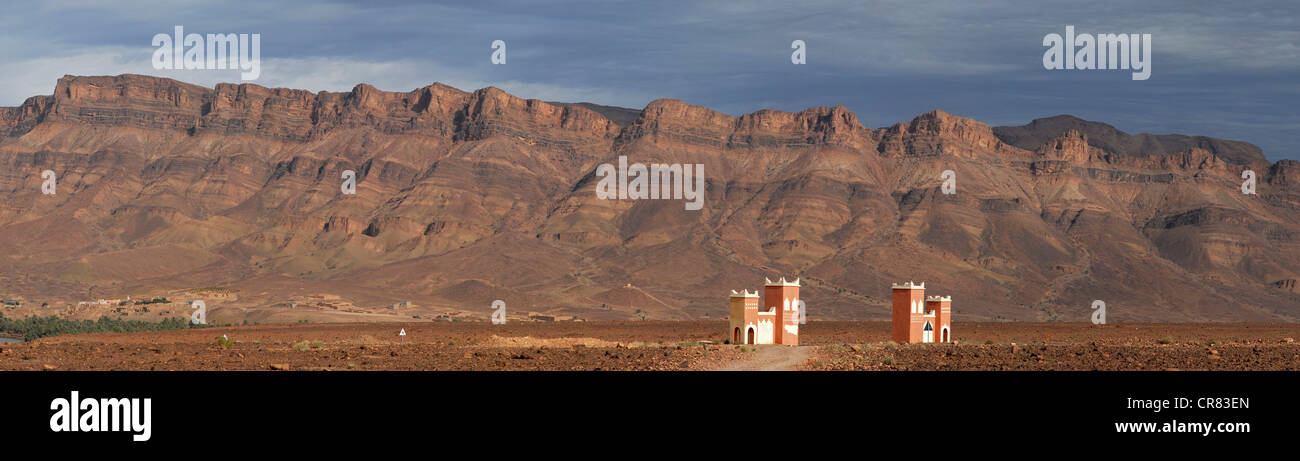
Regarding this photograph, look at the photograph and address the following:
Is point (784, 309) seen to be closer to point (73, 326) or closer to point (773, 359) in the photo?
point (773, 359)

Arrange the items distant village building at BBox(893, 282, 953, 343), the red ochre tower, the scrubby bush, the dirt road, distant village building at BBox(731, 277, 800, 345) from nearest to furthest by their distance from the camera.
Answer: the dirt road
distant village building at BBox(731, 277, 800, 345)
the red ochre tower
distant village building at BBox(893, 282, 953, 343)
the scrubby bush

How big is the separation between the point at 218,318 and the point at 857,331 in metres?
70.5

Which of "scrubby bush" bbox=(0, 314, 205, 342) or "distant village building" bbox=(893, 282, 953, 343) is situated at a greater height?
"distant village building" bbox=(893, 282, 953, 343)

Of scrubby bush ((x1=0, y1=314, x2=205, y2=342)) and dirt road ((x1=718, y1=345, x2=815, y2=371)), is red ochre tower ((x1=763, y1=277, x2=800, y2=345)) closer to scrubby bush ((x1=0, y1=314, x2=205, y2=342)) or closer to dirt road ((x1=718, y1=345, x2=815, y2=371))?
dirt road ((x1=718, y1=345, x2=815, y2=371))

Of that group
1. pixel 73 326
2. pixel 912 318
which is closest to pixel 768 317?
pixel 912 318

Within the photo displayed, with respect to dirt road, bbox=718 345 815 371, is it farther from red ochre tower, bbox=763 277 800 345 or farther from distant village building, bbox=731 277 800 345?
red ochre tower, bbox=763 277 800 345

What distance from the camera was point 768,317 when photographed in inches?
1930

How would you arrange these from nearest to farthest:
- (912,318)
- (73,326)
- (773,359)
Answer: (773,359) < (912,318) < (73,326)

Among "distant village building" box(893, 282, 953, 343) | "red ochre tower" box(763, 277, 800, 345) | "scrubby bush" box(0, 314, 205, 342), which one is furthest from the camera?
"scrubby bush" box(0, 314, 205, 342)

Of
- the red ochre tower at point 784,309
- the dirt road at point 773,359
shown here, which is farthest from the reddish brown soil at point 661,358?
the red ochre tower at point 784,309

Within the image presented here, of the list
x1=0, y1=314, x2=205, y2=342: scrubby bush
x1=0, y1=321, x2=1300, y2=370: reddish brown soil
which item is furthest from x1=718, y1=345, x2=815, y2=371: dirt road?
x1=0, y1=314, x2=205, y2=342: scrubby bush

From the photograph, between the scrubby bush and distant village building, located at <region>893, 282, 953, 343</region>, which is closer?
distant village building, located at <region>893, 282, 953, 343</region>

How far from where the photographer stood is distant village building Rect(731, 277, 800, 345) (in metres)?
48.3
